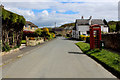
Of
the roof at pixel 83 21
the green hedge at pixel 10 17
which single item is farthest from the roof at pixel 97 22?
the green hedge at pixel 10 17

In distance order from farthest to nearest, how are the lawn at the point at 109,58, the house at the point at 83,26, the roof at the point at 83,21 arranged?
the roof at the point at 83,21
the house at the point at 83,26
the lawn at the point at 109,58

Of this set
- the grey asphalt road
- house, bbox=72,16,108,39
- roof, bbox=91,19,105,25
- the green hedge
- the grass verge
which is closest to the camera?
the grey asphalt road

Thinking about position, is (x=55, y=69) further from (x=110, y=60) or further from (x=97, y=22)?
(x=97, y=22)

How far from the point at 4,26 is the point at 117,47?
10.7 metres

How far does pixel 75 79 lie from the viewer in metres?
6.09

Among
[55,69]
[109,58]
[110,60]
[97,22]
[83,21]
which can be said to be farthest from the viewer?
[97,22]

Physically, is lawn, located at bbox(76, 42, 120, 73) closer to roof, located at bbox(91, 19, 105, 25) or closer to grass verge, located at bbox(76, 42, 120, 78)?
grass verge, located at bbox(76, 42, 120, 78)

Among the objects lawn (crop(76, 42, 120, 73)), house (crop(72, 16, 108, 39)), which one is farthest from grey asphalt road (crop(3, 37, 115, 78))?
house (crop(72, 16, 108, 39))

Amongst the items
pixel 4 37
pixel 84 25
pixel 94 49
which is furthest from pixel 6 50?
pixel 84 25

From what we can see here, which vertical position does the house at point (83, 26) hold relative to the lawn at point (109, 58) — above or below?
above

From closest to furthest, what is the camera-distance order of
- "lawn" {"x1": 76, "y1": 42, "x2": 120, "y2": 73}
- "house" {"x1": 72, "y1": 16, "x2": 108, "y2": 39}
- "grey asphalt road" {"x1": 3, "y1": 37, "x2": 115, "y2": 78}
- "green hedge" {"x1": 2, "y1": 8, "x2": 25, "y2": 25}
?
1. "grey asphalt road" {"x1": 3, "y1": 37, "x2": 115, "y2": 78}
2. "lawn" {"x1": 76, "y1": 42, "x2": 120, "y2": 73}
3. "green hedge" {"x1": 2, "y1": 8, "x2": 25, "y2": 25}
4. "house" {"x1": 72, "y1": 16, "x2": 108, "y2": 39}

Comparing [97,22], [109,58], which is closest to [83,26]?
[97,22]

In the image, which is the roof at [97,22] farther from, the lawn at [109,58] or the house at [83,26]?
the lawn at [109,58]

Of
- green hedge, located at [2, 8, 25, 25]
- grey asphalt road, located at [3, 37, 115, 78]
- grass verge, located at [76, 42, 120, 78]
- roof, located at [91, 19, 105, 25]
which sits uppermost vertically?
roof, located at [91, 19, 105, 25]
